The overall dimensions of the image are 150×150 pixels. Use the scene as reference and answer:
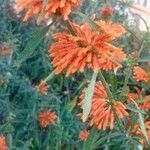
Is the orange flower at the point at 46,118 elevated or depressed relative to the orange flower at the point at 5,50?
depressed

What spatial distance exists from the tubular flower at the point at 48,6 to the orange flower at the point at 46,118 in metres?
1.80

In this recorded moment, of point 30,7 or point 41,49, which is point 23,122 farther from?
point 30,7

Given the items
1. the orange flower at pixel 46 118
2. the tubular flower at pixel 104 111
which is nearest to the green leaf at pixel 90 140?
the tubular flower at pixel 104 111

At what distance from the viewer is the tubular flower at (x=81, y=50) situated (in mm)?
1184

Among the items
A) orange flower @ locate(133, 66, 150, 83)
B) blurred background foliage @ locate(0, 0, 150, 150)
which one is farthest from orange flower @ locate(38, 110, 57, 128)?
orange flower @ locate(133, 66, 150, 83)

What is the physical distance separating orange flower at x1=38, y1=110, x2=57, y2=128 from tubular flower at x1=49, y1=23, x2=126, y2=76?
1.70 metres

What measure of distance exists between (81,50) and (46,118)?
1.78m

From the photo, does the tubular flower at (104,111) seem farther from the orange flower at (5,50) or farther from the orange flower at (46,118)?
the orange flower at (5,50)

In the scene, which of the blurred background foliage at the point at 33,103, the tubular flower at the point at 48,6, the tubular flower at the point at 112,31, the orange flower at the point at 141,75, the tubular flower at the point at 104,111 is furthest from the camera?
the blurred background foliage at the point at 33,103

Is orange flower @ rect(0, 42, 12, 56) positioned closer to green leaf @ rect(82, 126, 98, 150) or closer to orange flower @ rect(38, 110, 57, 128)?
orange flower @ rect(38, 110, 57, 128)

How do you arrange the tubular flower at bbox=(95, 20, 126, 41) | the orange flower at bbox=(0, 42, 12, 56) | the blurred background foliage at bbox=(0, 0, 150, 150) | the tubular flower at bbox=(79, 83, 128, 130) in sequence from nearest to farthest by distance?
the tubular flower at bbox=(95, 20, 126, 41) < the tubular flower at bbox=(79, 83, 128, 130) < the blurred background foliage at bbox=(0, 0, 150, 150) < the orange flower at bbox=(0, 42, 12, 56)

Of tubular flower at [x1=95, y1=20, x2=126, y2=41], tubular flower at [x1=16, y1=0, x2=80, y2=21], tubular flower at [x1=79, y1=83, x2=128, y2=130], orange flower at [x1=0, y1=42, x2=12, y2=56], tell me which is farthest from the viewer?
Result: orange flower at [x1=0, y1=42, x2=12, y2=56]

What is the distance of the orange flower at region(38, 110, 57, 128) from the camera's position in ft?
9.53

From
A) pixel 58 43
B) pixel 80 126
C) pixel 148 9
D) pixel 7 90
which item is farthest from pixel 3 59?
pixel 148 9
